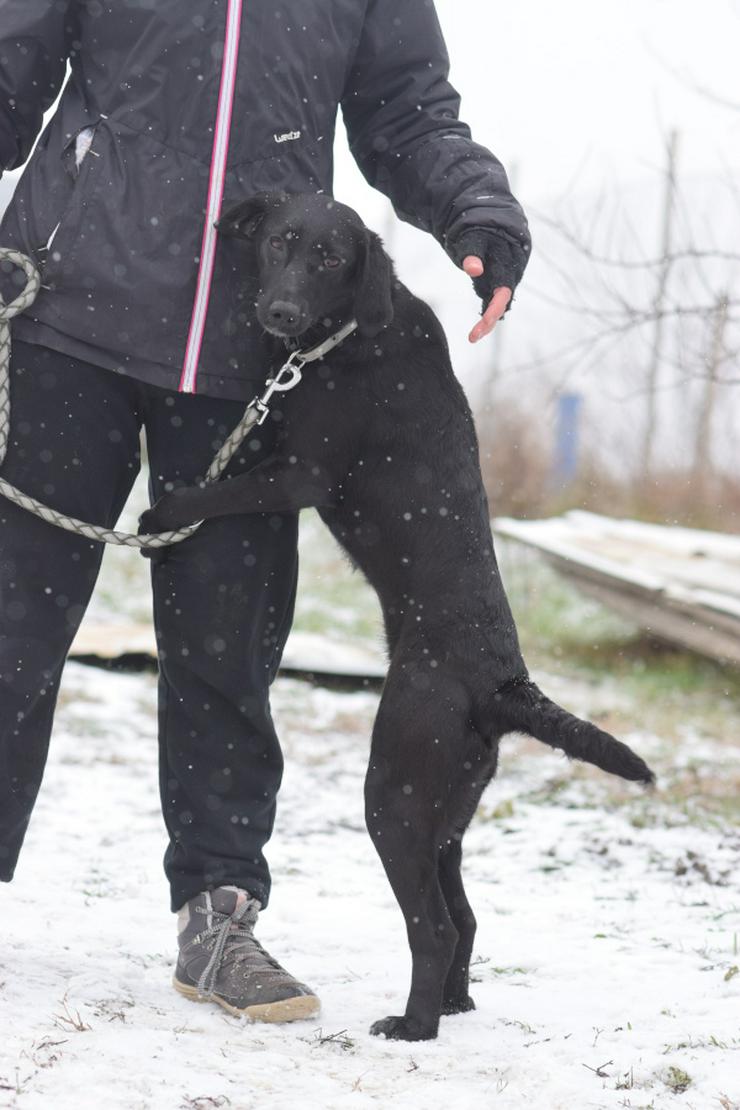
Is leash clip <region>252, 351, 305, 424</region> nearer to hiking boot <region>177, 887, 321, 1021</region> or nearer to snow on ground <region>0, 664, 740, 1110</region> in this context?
hiking boot <region>177, 887, 321, 1021</region>

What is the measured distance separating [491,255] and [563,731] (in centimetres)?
87

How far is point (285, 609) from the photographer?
2432mm

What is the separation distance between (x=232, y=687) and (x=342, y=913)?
94 centimetres

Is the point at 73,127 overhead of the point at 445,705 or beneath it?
overhead

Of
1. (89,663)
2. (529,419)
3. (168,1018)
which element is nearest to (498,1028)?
(168,1018)

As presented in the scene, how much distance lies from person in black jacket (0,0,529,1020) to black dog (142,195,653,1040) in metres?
0.09

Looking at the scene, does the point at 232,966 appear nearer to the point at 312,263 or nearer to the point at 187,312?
the point at 187,312

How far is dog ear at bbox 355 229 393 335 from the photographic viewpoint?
2.28 m

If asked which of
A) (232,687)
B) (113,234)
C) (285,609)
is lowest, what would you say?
(232,687)

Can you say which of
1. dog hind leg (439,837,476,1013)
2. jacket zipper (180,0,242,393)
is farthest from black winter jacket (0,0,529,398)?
dog hind leg (439,837,476,1013)

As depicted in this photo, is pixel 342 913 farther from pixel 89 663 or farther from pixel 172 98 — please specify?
pixel 89 663

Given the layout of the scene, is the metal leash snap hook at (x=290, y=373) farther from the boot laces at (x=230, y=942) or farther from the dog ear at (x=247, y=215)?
the boot laces at (x=230, y=942)

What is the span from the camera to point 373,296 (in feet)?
7.50

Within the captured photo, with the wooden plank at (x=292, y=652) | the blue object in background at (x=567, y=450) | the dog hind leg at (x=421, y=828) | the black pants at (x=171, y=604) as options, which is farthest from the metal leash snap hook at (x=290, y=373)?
the blue object in background at (x=567, y=450)
